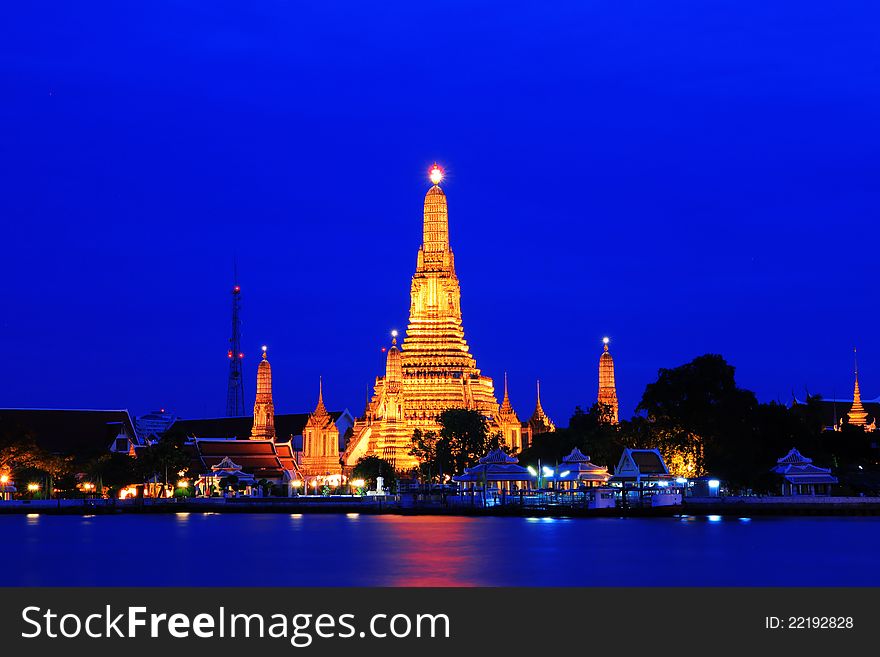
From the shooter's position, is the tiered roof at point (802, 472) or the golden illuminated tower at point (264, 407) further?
the golden illuminated tower at point (264, 407)

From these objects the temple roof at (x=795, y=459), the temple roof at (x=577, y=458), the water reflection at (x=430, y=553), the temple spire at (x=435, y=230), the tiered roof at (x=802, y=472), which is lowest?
the water reflection at (x=430, y=553)

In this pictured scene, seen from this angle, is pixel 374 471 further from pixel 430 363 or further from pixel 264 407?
pixel 264 407

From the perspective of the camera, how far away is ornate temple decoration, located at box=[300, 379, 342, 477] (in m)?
130

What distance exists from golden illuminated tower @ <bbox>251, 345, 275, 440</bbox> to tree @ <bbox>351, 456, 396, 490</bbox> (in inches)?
869

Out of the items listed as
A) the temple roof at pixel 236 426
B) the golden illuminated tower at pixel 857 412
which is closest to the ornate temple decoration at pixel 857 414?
the golden illuminated tower at pixel 857 412

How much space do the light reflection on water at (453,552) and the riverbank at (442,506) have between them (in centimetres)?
88

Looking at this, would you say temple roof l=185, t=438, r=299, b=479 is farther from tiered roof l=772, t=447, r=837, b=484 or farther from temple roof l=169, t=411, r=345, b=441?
tiered roof l=772, t=447, r=837, b=484

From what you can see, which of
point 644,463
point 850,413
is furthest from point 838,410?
point 644,463

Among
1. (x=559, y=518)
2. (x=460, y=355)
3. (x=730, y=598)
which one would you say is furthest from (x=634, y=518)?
(x=730, y=598)

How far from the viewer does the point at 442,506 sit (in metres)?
99.4

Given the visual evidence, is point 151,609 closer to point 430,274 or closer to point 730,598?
point 730,598

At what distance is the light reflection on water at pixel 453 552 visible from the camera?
54.2m

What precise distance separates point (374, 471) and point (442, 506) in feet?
52.4

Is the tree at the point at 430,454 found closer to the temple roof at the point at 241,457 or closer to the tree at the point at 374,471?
the tree at the point at 374,471
